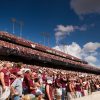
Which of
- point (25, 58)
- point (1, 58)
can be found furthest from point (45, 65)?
point (1, 58)

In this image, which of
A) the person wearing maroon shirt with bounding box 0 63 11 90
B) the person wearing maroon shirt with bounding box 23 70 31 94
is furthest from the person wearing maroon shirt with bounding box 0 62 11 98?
the person wearing maroon shirt with bounding box 23 70 31 94

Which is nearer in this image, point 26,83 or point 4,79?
point 4,79

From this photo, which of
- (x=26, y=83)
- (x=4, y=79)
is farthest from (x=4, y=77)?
(x=26, y=83)

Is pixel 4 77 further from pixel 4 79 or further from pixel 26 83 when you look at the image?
pixel 26 83

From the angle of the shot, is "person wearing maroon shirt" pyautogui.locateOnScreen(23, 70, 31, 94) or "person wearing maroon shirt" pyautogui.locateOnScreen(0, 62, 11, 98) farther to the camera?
"person wearing maroon shirt" pyautogui.locateOnScreen(23, 70, 31, 94)

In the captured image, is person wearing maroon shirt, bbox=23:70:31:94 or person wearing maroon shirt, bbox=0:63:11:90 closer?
person wearing maroon shirt, bbox=0:63:11:90

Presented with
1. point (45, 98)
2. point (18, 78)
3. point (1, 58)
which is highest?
point (1, 58)

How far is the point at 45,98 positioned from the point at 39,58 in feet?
81.6

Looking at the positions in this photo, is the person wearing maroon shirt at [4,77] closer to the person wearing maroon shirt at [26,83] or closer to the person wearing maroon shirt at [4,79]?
the person wearing maroon shirt at [4,79]

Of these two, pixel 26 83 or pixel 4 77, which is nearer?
pixel 4 77

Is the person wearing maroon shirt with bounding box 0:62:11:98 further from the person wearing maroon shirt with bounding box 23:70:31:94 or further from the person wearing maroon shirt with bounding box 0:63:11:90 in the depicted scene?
the person wearing maroon shirt with bounding box 23:70:31:94

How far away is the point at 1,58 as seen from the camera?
89.2 ft

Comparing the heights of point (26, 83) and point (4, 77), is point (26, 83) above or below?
below

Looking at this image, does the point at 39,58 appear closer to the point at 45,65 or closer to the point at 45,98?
the point at 45,65
